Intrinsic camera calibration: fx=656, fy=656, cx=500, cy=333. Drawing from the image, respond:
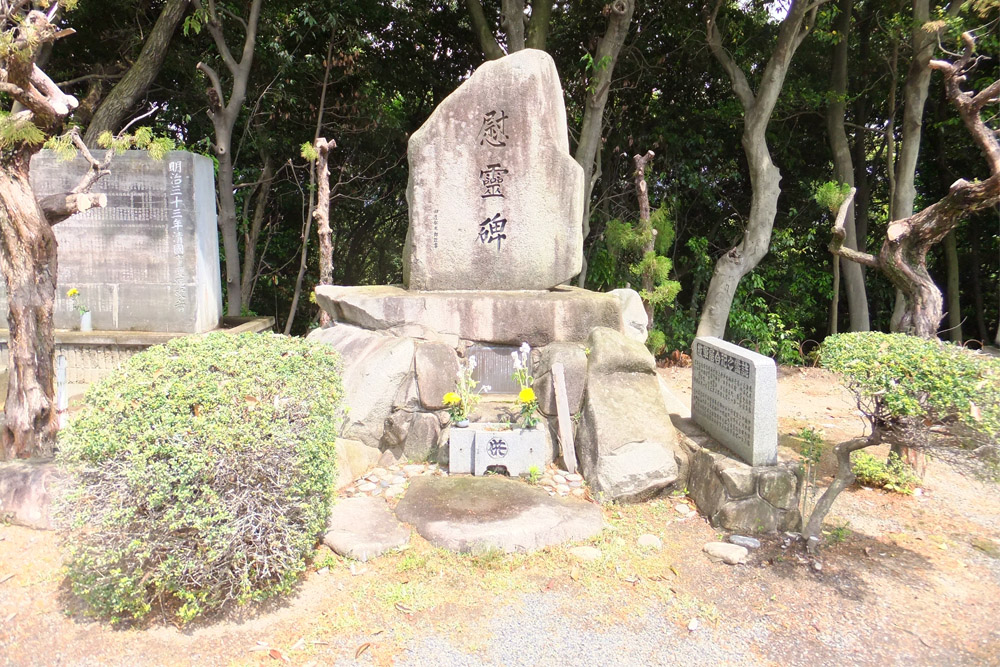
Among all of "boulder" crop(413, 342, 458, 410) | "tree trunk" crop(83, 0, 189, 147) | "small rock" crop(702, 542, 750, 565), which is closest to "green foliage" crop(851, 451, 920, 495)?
"small rock" crop(702, 542, 750, 565)

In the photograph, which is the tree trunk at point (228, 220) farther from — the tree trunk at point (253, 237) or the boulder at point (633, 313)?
the boulder at point (633, 313)

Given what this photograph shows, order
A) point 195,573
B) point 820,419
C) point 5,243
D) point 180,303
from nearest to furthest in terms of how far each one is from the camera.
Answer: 1. point 195,573
2. point 5,243
3. point 820,419
4. point 180,303

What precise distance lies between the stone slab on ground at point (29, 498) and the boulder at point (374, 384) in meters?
1.72

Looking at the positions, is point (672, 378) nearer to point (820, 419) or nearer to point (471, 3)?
point (820, 419)

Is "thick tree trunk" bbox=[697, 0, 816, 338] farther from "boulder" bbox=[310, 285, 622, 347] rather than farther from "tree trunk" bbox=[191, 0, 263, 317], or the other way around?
"tree trunk" bbox=[191, 0, 263, 317]

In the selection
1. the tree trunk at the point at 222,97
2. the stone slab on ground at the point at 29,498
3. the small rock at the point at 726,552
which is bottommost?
the small rock at the point at 726,552

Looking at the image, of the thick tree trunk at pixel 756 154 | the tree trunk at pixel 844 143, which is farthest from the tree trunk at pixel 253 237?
the tree trunk at pixel 844 143

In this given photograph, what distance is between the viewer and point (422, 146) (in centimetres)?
526

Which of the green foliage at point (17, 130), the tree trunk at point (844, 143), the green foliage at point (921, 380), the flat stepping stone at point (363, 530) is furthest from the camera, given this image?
the tree trunk at point (844, 143)

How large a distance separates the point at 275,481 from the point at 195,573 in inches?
18.4

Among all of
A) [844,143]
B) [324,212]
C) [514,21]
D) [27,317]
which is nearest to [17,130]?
[27,317]

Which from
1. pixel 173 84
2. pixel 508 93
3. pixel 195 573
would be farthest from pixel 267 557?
pixel 173 84

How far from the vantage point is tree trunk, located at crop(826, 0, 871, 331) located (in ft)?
29.5

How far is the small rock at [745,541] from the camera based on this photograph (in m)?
3.58
